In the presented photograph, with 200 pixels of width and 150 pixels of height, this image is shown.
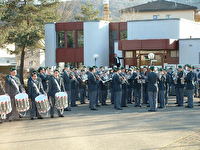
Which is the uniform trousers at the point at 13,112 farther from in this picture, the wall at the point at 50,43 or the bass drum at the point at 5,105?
the wall at the point at 50,43

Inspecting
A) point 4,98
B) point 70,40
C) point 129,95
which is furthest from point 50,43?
point 4,98

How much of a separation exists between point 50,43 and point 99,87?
19.1 metres

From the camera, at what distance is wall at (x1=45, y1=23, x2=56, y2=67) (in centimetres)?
3656

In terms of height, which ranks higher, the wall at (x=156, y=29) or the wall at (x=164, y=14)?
the wall at (x=164, y=14)

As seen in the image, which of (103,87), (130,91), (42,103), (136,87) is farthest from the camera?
(103,87)

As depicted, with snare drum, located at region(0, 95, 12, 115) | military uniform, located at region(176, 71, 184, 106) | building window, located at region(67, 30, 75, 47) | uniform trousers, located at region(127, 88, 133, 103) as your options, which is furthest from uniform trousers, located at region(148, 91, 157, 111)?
building window, located at region(67, 30, 75, 47)

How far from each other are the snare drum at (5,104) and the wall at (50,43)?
81.0 feet

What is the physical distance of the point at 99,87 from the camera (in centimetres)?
1903

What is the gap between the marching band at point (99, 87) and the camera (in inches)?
544

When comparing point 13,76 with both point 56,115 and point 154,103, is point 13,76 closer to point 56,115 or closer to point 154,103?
point 56,115

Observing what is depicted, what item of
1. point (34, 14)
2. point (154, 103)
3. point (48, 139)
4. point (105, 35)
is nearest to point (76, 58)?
point (105, 35)

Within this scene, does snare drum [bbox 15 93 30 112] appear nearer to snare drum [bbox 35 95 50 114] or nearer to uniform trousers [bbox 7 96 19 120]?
snare drum [bbox 35 95 50 114]

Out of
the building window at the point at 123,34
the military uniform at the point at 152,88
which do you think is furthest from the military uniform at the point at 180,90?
the building window at the point at 123,34

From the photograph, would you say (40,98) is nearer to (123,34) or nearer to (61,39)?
(123,34)
